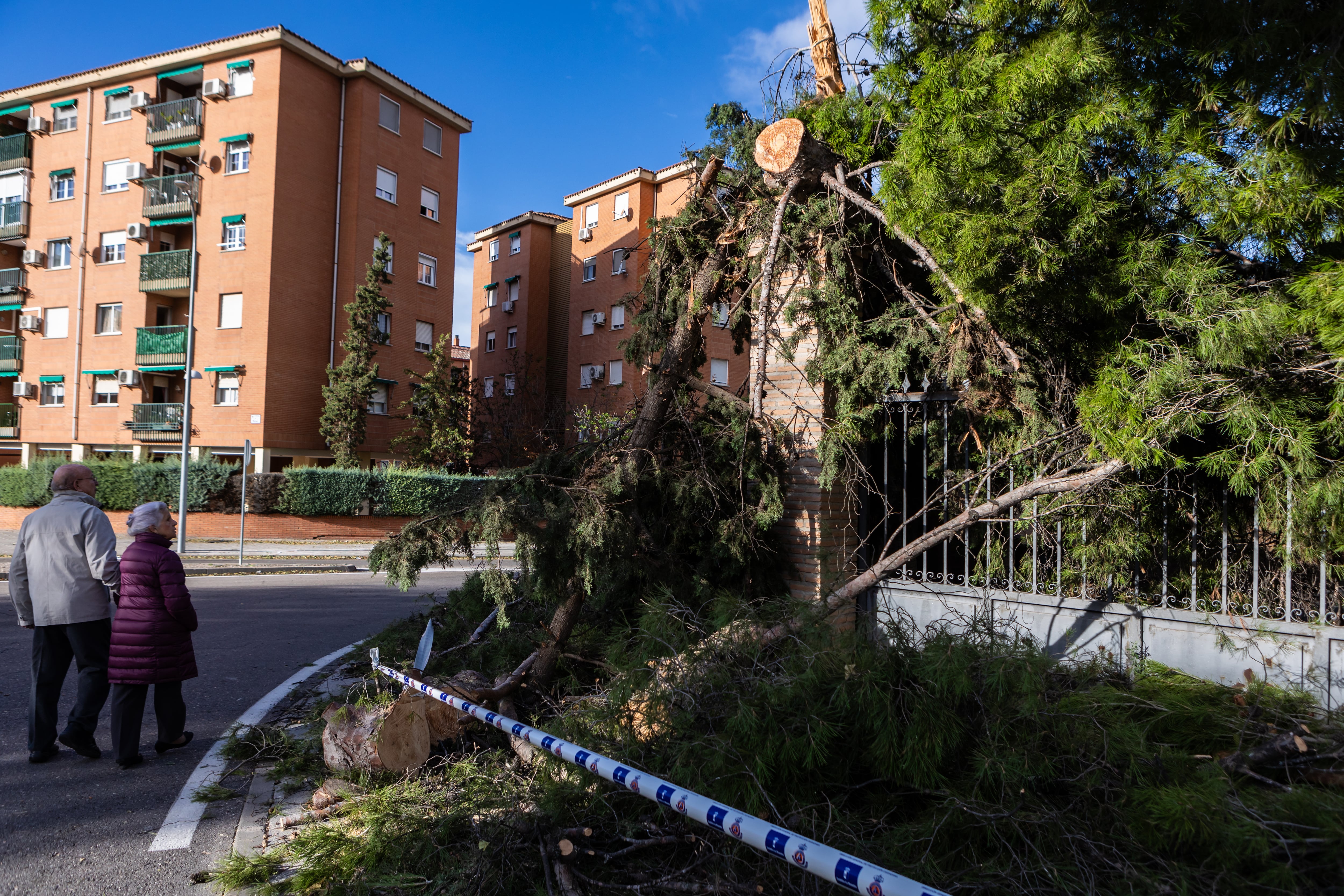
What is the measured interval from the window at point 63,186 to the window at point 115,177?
1.70 meters

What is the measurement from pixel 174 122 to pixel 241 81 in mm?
3162

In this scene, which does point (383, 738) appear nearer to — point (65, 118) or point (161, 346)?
point (161, 346)

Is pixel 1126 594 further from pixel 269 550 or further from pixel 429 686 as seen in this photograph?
pixel 269 550

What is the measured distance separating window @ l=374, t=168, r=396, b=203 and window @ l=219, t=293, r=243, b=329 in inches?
245

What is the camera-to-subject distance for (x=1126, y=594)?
15.0 feet

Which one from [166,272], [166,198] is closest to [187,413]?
[166,272]

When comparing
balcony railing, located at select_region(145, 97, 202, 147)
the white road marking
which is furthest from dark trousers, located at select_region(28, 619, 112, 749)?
balcony railing, located at select_region(145, 97, 202, 147)

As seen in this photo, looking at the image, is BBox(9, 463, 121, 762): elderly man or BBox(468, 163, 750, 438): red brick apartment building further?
BBox(468, 163, 750, 438): red brick apartment building

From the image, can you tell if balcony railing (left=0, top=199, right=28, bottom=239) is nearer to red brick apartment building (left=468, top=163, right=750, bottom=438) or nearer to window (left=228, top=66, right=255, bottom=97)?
window (left=228, top=66, right=255, bottom=97)

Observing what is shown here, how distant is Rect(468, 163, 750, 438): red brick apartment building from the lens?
32.6m

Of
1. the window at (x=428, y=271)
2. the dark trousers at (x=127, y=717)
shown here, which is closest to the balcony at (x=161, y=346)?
the window at (x=428, y=271)

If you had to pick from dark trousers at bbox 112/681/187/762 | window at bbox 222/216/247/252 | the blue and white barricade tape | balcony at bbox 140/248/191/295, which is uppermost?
window at bbox 222/216/247/252

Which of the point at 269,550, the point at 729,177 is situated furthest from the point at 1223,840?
the point at 269,550

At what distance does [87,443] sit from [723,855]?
113ft
